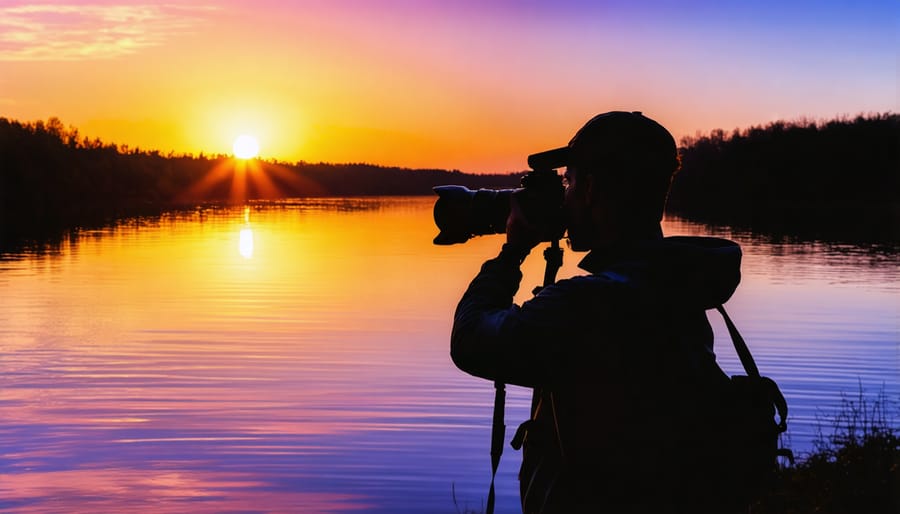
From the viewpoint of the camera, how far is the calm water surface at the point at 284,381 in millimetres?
9641

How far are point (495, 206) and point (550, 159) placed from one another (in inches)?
13.1

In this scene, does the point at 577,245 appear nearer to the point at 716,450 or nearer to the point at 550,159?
the point at 550,159

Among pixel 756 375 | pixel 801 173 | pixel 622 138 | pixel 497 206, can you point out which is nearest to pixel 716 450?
pixel 756 375

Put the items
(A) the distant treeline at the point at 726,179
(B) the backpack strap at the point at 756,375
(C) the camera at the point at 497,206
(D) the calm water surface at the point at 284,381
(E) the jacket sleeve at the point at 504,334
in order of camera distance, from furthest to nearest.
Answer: (A) the distant treeline at the point at 726,179 < (D) the calm water surface at the point at 284,381 < (C) the camera at the point at 497,206 < (B) the backpack strap at the point at 756,375 < (E) the jacket sleeve at the point at 504,334

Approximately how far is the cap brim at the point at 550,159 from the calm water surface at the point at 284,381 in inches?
267

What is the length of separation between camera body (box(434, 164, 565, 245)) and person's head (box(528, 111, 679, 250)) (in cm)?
18

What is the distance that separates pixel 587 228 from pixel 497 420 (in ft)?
1.84

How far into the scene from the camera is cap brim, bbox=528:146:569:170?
7.18 feet

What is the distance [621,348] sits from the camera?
77.1 inches

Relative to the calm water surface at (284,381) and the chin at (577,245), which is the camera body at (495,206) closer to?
the chin at (577,245)

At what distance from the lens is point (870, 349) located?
18125 millimetres

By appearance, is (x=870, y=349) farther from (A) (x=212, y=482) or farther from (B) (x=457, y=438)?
(A) (x=212, y=482)

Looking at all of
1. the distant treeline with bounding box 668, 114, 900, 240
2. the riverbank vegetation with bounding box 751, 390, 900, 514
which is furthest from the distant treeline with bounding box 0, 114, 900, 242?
the riverbank vegetation with bounding box 751, 390, 900, 514

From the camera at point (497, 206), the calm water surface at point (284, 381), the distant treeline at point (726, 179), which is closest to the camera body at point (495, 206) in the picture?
the camera at point (497, 206)
